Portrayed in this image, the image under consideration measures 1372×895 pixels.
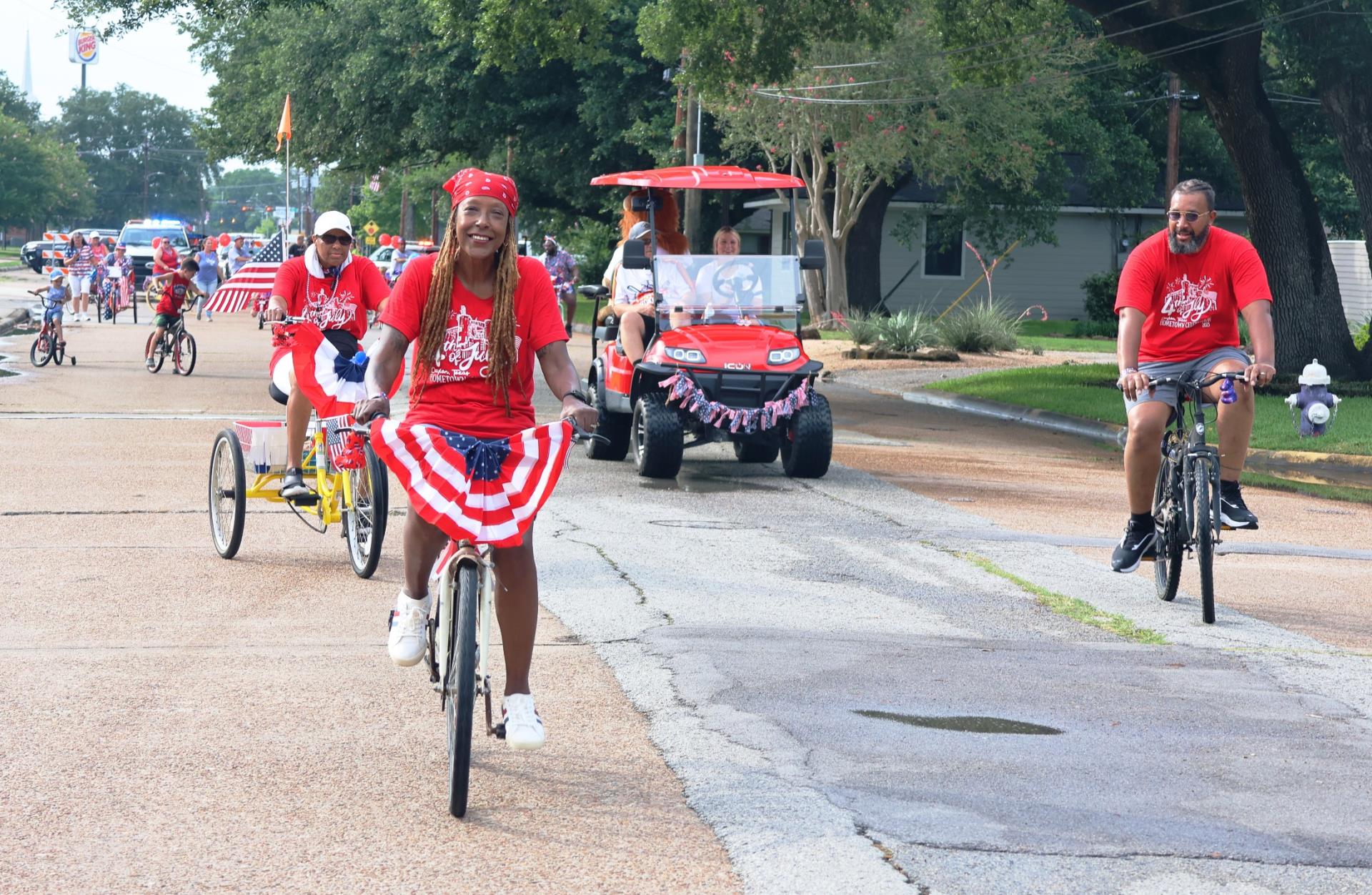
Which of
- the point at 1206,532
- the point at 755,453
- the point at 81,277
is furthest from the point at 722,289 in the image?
the point at 81,277

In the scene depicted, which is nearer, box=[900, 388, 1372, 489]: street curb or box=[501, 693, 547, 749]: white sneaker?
box=[501, 693, 547, 749]: white sneaker

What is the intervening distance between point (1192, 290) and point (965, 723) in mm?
3315

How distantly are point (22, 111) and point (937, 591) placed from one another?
137060mm

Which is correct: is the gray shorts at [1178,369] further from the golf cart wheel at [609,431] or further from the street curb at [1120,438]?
the golf cart wheel at [609,431]

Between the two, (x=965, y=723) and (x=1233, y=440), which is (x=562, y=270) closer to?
(x=1233, y=440)

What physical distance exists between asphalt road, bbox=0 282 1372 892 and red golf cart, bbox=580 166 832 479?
6.64 ft

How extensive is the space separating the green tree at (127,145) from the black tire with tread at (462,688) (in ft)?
527

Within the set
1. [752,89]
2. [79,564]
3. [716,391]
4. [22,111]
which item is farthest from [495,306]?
[22,111]

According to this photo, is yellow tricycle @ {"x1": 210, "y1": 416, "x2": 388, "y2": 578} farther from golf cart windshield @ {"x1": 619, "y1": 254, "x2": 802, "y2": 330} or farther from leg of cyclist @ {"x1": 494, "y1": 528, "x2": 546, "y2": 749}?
golf cart windshield @ {"x1": 619, "y1": 254, "x2": 802, "y2": 330}

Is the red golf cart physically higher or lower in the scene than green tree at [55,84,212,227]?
lower

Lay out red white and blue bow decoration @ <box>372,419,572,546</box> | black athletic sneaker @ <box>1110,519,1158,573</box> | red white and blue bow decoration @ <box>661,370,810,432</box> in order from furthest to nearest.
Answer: red white and blue bow decoration @ <box>661,370,810,432</box>, black athletic sneaker @ <box>1110,519,1158,573</box>, red white and blue bow decoration @ <box>372,419,572,546</box>

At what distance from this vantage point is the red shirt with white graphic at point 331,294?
9.30 meters

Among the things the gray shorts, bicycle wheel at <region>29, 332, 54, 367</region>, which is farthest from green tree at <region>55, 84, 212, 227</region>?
the gray shorts

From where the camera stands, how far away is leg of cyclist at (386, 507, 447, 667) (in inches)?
213
